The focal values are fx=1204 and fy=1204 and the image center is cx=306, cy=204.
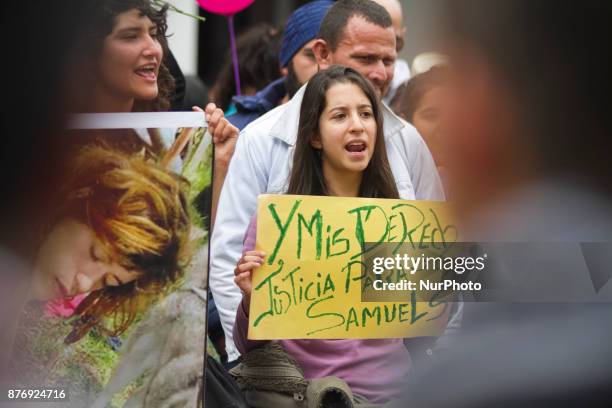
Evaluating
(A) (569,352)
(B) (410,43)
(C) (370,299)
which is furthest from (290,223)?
(B) (410,43)

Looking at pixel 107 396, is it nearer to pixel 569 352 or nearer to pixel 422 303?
pixel 422 303

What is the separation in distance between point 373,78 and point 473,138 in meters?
0.53

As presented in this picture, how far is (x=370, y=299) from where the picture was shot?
10.8 ft

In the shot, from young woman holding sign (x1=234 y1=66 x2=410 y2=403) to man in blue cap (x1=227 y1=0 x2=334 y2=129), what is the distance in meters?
1.06

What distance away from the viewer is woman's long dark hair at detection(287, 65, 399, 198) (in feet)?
11.3

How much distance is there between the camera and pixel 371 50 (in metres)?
3.85

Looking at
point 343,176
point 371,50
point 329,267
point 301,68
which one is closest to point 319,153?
point 343,176

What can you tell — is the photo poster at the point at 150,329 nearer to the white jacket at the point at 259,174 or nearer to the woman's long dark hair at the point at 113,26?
the woman's long dark hair at the point at 113,26

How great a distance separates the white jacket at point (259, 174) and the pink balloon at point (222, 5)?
765 mm

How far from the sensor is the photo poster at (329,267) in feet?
10.7

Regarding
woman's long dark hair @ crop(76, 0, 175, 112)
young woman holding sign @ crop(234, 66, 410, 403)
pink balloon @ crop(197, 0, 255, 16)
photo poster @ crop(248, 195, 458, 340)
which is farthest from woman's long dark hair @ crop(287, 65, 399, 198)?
pink balloon @ crop(197, 0, 255, 16)

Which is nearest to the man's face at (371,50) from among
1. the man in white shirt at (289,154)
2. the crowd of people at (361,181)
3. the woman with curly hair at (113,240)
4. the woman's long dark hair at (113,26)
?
the man in white shirt at (289,154)

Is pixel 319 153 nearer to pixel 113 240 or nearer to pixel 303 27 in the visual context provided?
pixel 113 240

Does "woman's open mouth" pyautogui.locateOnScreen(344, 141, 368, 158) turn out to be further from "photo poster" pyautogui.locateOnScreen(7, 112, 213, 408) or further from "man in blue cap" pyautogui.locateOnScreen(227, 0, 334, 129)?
"man in blue cap" pyautogui.locateOnScreen(227, 0, 334, 129)
